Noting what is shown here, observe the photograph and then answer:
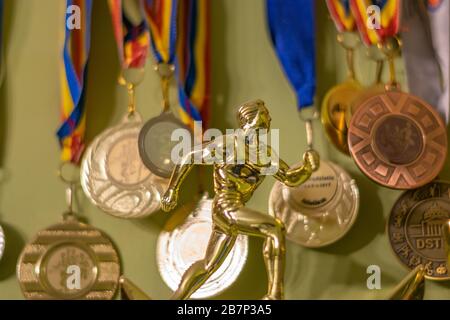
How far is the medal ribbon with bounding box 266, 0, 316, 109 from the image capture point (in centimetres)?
160

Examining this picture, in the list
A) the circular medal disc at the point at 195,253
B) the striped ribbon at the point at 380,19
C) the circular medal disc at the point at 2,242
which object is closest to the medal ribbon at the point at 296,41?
the striped ribbon at the point at 380,19

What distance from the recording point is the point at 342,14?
166cm

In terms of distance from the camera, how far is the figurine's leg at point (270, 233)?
4.20 ft

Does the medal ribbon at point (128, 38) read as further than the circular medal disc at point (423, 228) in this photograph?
Yes

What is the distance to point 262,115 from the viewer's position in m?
1.33

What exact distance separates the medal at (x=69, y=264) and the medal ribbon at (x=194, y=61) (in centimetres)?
33

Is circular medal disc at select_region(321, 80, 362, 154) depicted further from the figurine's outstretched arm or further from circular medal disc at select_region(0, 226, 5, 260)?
circular medal disc at select_region(0, 226, 5, 260)

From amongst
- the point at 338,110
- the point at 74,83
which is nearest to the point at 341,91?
the point at 338,110

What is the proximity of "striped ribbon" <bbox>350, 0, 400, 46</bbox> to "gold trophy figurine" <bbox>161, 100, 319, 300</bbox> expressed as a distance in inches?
15.8

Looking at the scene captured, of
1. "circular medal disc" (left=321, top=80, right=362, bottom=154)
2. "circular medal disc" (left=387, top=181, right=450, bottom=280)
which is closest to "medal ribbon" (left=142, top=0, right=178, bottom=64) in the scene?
"circular medal disc" (left=321, top=80, right=362, bottom=154)

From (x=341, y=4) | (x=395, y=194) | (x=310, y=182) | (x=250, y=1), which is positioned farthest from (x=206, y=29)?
(x=395, y=194)

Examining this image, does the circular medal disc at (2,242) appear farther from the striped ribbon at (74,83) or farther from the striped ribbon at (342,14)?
the striped ribbon at (342,14)

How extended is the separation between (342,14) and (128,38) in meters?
0.48
